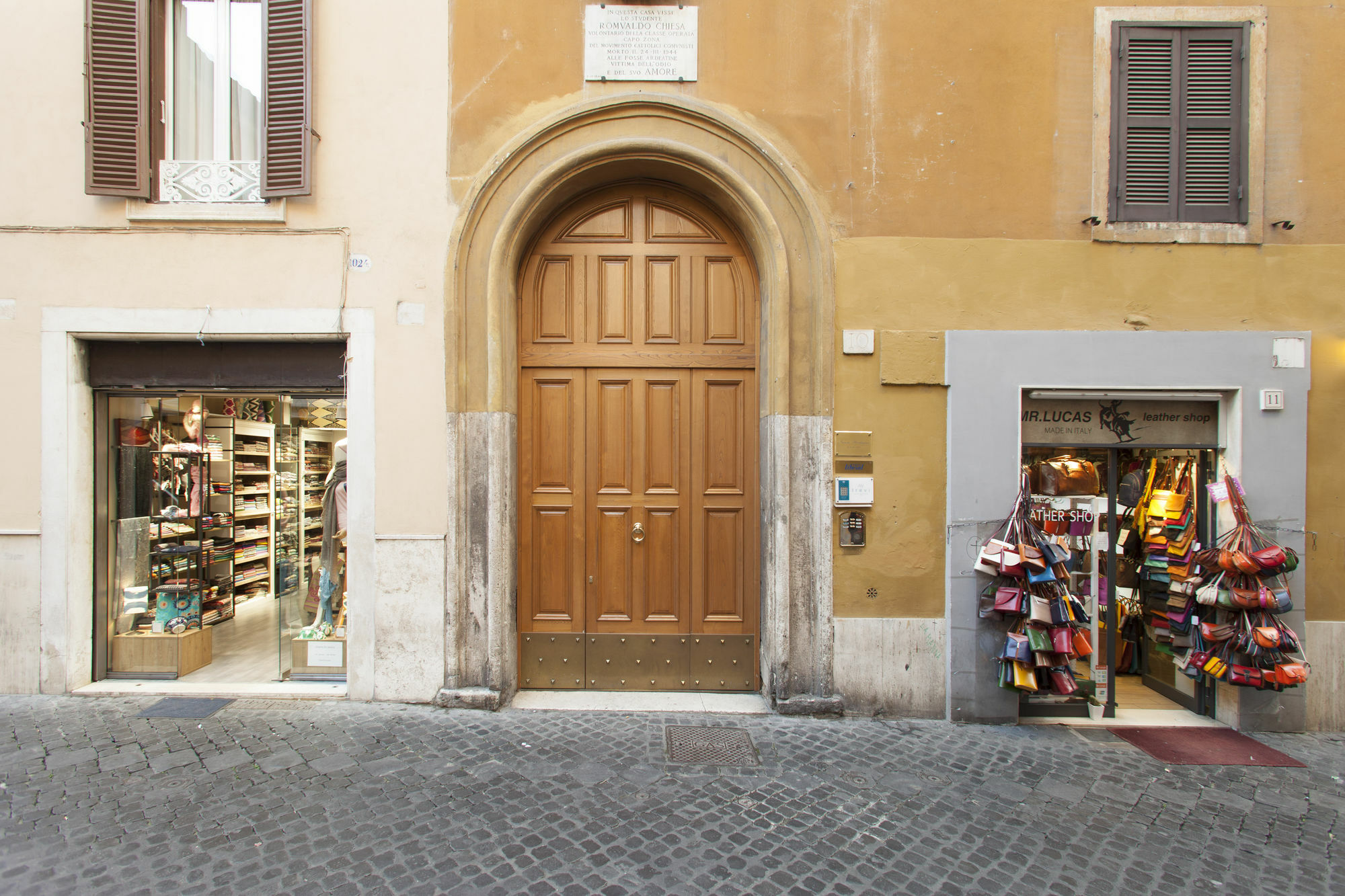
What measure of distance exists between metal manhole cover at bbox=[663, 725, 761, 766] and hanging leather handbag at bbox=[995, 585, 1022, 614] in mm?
2009

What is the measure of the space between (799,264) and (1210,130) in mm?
3339

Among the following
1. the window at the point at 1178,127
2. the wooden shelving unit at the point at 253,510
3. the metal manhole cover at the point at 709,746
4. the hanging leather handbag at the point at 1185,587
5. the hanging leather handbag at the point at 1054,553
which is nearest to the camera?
the metal manhole cover at the point at 709,746

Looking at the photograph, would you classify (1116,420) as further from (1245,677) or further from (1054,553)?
(1245,677)

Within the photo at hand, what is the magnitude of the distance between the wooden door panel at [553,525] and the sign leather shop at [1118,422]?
3539 millimetres

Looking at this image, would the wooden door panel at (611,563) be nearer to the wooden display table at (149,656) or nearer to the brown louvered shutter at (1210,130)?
the wooden display table at (149,656)

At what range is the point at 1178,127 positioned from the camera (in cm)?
512

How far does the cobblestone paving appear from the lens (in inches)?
122

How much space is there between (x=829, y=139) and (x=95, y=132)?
5.63 m

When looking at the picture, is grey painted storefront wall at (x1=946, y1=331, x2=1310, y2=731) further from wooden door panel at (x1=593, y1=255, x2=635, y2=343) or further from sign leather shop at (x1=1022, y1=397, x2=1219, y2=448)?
wooden door panel at (x1=593, y1=255, x2=635, y2=343)

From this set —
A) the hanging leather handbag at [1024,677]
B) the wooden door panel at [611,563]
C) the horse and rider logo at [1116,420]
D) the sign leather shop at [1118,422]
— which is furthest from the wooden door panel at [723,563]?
the horse and rider logo at [1116,420]

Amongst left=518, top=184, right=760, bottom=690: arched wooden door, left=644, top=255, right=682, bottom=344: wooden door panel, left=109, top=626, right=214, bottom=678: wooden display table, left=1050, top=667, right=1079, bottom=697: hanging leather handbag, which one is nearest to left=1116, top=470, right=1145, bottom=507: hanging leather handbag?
left=1050, top=667, right=1079, bottom=697: hanging leather handbag

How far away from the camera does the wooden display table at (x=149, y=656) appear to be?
5.49 metres

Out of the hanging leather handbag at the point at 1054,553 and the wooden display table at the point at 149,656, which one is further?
the wooden display table at the point at 149,656

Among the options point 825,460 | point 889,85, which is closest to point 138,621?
point 825,460
